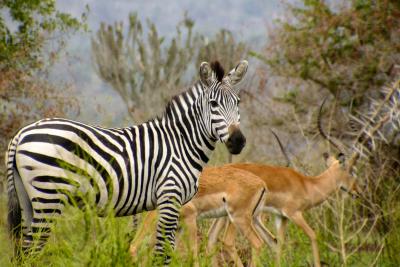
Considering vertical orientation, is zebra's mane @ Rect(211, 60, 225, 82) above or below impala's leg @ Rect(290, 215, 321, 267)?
above

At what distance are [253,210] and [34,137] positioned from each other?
3628mm

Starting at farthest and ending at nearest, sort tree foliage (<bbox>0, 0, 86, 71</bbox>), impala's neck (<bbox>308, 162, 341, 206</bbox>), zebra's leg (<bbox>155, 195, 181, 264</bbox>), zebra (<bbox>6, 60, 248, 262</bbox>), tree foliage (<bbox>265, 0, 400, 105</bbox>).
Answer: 1. tree foliage (<bbox>265, 0, 400, 105</bbox>)
2. tree foliage (<bbox>0, 0, 86, 71</bbox>)
3. impala's neck (<bbox>308, 162, 341, 206</bbox>)
4. zebra's leg (<bbox>155, 195, 181, 264</bbox>)
5. zebra (<bbox>6, 60, 248, 262</bbox>)

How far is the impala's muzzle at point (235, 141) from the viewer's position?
6.31 m

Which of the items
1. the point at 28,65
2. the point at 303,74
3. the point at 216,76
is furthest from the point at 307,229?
the point at 303,74

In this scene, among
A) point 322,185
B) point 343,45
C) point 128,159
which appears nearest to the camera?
point 128,159

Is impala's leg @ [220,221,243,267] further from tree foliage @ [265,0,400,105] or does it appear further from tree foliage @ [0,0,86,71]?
tree foliage @ [265,0,400,105]

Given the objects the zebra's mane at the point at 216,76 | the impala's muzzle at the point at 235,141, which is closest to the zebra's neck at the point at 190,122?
the zebra's mane at the point at 216,76

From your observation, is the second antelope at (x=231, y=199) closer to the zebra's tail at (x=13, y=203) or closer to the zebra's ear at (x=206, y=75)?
the zebra's ear at (x=206, y=75)

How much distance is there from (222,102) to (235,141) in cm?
44

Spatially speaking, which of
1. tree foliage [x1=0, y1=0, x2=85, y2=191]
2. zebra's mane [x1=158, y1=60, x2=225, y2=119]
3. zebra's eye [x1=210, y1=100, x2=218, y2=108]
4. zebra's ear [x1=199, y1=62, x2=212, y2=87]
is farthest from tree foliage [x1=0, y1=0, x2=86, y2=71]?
zebra's eye [x1=210, y1=100, x2=218, y2=108]

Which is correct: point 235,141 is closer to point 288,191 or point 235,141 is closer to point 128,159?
point 128,159

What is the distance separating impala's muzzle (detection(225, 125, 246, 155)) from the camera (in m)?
6.31

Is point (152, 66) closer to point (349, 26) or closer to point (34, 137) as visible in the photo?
point (349, 26)

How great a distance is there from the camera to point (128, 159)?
21.0 feet
